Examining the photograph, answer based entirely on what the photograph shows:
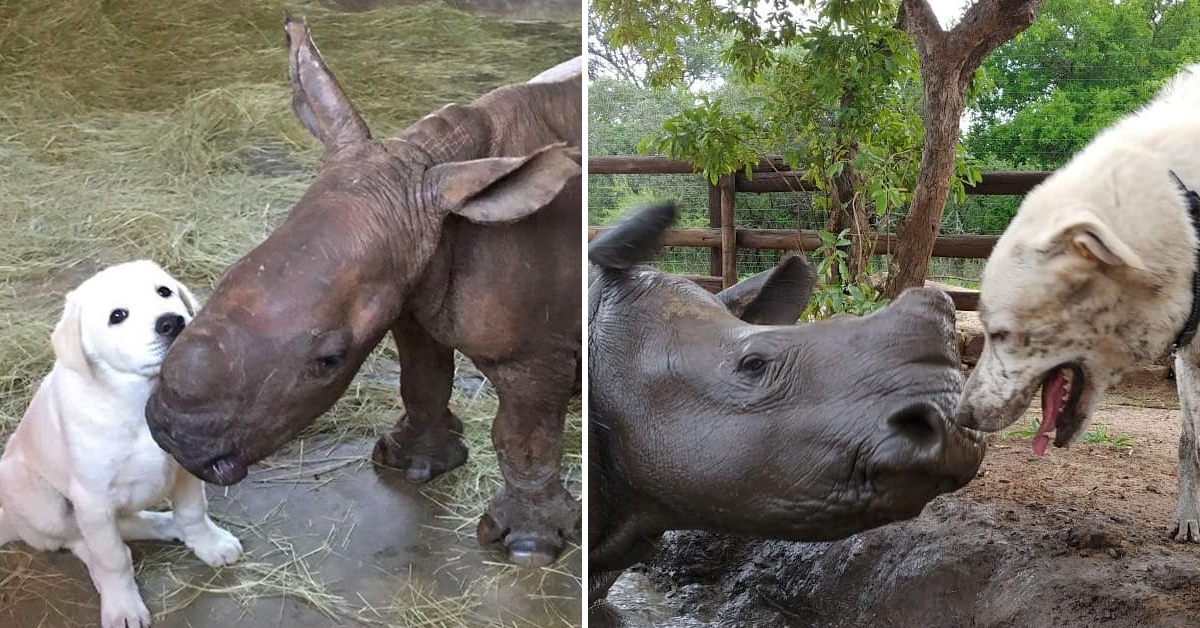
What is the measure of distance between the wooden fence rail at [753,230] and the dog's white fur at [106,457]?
2.43ft

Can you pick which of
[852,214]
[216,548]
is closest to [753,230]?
[852,214]

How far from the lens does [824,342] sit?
1.41 meters

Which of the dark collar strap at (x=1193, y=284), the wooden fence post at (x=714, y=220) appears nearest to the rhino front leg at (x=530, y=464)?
the wooden fence post at (x=714, y=220)

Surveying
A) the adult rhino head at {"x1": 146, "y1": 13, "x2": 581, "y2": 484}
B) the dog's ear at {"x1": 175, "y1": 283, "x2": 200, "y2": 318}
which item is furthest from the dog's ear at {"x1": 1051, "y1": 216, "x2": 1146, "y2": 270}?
the dog's ear at {"x1": 175, "y1": 283, "x2": 200, "y2": 318}

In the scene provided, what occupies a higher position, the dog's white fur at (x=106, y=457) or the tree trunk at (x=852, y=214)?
the tree trunk at (x=852, y=214)

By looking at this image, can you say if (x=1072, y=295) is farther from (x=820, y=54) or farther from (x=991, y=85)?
(x=820, y=54)

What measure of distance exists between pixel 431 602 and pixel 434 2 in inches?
40.7

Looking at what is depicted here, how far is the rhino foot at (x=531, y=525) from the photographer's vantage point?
61.0 inches

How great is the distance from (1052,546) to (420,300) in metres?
1.04

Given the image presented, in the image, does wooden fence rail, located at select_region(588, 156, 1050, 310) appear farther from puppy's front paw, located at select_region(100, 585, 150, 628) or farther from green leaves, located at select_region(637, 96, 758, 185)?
puppy's front paw, located at select_region(100, 585, 150, 628)

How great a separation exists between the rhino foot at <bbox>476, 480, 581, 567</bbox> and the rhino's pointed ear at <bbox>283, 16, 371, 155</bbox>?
650 millimetres

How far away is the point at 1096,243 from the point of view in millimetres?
1257

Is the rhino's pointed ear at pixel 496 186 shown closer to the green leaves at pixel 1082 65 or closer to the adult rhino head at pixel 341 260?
the adult rhino head at pixel 341 260

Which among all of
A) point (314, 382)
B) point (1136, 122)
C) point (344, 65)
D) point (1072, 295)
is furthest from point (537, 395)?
point (1136, 122)
